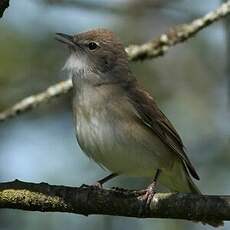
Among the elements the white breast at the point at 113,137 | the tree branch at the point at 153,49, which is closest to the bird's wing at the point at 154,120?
the white breast at the point at 113,137

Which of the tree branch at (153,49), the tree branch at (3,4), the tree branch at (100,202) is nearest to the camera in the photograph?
the tree branch at (3,4)

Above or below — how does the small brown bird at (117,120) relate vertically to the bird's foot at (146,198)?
above

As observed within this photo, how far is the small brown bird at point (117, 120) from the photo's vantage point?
269 inches

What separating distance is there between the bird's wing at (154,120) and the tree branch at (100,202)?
3.97 feet

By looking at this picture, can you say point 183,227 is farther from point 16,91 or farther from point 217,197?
point 217,197

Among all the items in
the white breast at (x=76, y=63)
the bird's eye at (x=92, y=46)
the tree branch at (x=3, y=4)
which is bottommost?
the tree branch at (x=3, y=4)

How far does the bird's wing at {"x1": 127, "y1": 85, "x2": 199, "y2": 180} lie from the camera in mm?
7188

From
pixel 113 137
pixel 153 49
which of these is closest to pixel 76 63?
pixel 113 137

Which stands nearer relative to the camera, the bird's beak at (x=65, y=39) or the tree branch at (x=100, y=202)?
the tree branch at (x=100, y=202)

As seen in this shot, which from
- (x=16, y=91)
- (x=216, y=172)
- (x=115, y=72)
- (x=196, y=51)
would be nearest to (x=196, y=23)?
(x=115, y=72)

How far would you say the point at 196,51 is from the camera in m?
11.5

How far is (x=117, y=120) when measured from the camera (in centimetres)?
687

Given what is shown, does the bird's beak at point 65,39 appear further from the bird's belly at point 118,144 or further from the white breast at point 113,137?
the bird's belly at point 118,144

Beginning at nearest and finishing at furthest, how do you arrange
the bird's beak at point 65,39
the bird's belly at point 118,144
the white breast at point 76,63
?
the bird's belly at point 118,144
the white breast at point 76,63
the bird's beak at point 65,39
